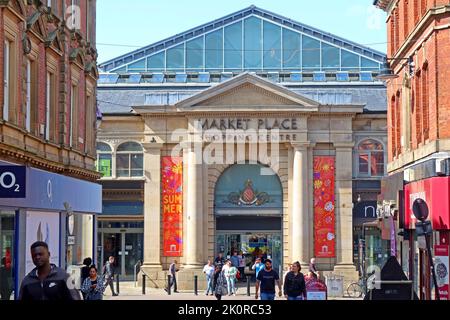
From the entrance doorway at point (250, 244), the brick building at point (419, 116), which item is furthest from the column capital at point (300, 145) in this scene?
the brick building at point (419, 116)

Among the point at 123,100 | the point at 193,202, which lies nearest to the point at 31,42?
the point at 193,202

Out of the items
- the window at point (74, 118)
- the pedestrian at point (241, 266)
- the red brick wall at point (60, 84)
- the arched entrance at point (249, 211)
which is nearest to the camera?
the red brick wall at point (60, 84)

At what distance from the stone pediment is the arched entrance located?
11.1ft

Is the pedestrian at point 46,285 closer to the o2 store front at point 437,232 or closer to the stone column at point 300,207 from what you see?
the o2 store front at point 437,232

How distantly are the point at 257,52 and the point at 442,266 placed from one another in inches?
1392

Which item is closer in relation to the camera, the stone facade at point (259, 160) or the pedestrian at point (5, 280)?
the pedestrian at point (5, 280)

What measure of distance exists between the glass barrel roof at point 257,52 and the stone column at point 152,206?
10.8m

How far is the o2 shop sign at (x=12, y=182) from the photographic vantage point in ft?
62.3

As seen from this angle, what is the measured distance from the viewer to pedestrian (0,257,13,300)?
1992 centimetres

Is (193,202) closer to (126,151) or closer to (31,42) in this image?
(126,151)

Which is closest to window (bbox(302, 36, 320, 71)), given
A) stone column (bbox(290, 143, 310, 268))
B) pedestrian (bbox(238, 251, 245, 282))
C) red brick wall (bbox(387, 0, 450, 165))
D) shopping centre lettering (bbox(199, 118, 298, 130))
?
shopping centre lettering (bbox(199, 118, 298, 130))

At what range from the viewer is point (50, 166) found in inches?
998

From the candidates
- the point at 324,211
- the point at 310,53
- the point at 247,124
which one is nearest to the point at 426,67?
the point at 324,211

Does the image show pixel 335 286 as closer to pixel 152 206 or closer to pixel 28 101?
pixel 152 206
